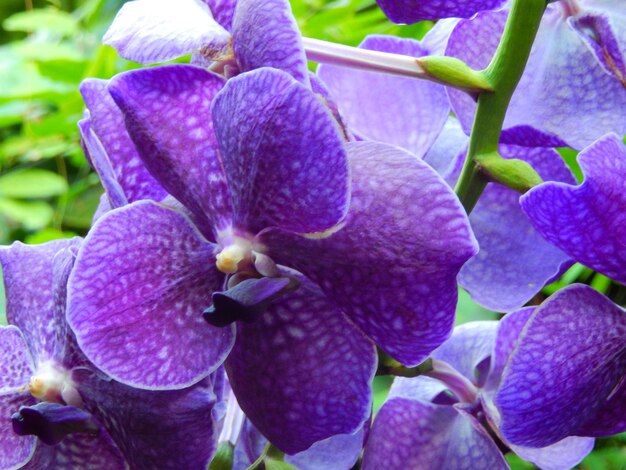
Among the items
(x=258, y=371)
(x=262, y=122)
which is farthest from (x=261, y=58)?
(x=258, y=371)

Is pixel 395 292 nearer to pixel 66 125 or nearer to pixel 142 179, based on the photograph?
pixel 142 179

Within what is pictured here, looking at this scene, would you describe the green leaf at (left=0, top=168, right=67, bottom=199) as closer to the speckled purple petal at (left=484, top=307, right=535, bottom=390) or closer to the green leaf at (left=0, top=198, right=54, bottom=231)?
the green leaf at (left=0, top=198, right=54, bottom=231)

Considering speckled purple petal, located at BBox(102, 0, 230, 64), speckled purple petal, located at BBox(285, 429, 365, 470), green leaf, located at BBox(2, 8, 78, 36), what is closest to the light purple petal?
speckled purple petal, located at BBox(285, 429, 365, 470)

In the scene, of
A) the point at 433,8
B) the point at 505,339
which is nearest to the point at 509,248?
the point at 505,339

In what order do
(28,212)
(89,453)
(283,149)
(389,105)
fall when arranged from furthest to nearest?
(28,212) < (389,105) < (89,453) < (283,149)

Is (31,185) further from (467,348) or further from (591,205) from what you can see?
(591,205)
